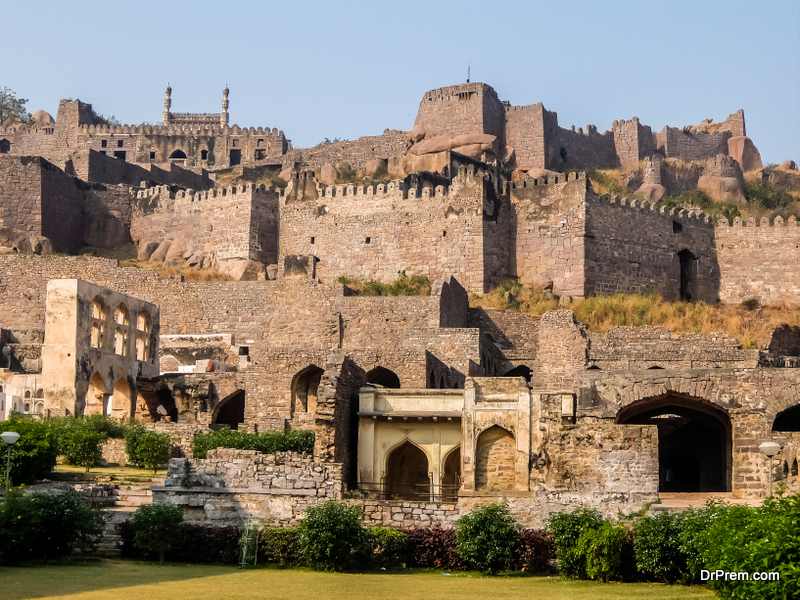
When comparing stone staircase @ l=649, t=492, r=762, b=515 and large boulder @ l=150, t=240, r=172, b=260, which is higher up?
large boulder @ l=150, t=240, r=172, b=260

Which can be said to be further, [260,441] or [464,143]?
[464,143]

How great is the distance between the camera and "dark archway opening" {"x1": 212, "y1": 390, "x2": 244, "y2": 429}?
36719mm

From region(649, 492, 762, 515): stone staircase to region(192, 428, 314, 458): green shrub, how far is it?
836 cm

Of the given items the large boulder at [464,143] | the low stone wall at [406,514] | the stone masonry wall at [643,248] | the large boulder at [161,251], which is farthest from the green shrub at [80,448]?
the large boulder at [464,143]

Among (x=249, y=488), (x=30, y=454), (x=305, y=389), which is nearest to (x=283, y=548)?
(x=249, y=488)

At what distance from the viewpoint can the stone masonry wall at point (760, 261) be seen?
154ft

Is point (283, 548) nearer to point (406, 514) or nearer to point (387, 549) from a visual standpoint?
point (387, 549)

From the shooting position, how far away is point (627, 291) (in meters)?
45.6

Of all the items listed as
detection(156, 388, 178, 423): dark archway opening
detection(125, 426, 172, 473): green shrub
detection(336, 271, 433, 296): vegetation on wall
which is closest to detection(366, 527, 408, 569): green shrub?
detection(125, 426, 172, 473): green shrub

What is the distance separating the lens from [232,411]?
124ft

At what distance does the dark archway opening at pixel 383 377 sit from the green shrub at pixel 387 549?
33.9ft

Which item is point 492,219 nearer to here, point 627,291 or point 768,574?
point 627,291

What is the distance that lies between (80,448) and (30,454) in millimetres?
3128

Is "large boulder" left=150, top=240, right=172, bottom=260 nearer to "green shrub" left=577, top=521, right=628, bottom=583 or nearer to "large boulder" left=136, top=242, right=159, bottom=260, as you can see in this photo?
"large boulder" left=136, top=242, right=159, bottom=260
